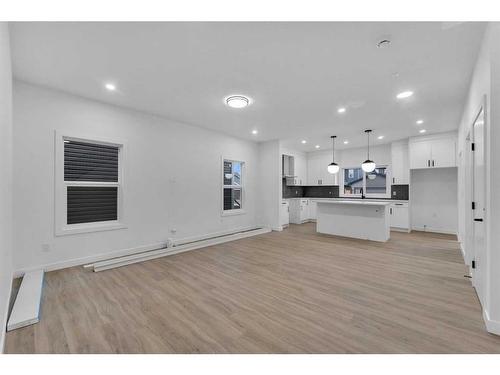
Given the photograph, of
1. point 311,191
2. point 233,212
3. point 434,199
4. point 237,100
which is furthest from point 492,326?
point 311,191

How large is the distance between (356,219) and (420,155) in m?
2.65

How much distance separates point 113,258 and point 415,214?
799 centimetres

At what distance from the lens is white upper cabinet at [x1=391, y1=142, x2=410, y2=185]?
6719mm

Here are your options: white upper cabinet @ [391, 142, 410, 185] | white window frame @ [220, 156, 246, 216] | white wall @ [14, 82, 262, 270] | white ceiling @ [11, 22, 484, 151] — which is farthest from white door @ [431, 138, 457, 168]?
white window frame @ [220, 156, 246, 216]

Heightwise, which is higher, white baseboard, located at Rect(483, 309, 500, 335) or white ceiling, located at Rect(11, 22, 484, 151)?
white ceiling, located at Rect(11, 22, 484, 151)

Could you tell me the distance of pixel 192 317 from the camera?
223cm

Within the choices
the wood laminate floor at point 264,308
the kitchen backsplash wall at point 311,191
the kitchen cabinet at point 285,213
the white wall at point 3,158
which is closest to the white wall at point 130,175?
the wood laminate floor at point 264,308

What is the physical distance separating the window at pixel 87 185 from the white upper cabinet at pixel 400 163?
7321mm

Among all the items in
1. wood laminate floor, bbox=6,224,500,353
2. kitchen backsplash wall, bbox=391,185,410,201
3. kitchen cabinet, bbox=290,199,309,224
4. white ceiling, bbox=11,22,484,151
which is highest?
white ceiling, bbox=11,22,484,151

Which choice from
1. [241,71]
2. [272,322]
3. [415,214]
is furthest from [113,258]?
[415,214]

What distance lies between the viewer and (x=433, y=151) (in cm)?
609

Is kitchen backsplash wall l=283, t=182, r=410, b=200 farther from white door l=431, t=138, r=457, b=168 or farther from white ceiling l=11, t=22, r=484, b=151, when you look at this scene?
white ceiling l=11, t=22, r=484, b=151

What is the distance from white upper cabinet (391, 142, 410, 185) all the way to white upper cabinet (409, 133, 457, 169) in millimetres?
316

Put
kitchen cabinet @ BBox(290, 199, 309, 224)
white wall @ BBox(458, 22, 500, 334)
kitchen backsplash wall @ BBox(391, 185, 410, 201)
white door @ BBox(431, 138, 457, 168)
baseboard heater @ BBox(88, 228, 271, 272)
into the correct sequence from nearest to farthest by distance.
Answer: white wall @ BBox(458, 22, 500, 334)
baseboard heater @ BBox(88, 228, 271, 272)
white door @ BBox(431, 138, 457, 168)
kitchen backsplash wall @ BBox(391, 185, 410, 201)
kitchen cabinet @ BBox(290, 199, 309, 224)
